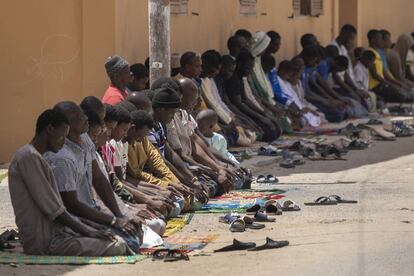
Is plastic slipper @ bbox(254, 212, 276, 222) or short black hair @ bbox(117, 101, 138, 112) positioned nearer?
plastic slipper @ bbox(254, 212, 276, 222)

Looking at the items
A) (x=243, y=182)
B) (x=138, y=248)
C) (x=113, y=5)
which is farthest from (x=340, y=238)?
(x=113, y=5)

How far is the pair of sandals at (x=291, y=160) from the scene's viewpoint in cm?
1498

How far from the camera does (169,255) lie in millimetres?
8688

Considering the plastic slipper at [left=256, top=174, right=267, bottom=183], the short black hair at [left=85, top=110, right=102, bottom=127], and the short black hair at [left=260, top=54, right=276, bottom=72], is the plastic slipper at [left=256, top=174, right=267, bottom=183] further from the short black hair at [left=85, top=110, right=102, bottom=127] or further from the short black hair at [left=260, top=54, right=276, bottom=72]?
the short black hair at [left=260, top=54, right=276, bottom=72]

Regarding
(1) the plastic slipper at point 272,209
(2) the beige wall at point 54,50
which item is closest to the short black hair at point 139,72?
(2) the beige wall at point 54,50

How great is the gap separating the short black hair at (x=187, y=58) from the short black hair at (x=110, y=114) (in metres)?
4.87

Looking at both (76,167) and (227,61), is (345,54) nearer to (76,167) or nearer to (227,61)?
(227,61)

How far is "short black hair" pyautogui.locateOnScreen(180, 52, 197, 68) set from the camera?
48.4 feet

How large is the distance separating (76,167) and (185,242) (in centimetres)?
114

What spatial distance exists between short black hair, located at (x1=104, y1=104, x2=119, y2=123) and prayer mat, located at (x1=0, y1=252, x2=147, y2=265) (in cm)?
160

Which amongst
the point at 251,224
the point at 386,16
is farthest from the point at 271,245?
the point at 386,16

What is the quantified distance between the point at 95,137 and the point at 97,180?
413mm

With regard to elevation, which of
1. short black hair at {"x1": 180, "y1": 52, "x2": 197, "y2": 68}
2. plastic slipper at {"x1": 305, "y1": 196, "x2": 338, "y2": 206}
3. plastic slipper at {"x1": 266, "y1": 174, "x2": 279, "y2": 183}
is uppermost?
short black hair at {"x1": 180, "y1": 52, "x2": 197, "y2": 68}

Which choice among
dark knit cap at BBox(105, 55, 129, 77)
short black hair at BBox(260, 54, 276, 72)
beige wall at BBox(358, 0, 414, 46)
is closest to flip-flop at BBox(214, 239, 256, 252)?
dark knit cap at BBox(105, 55, 129, 77)
